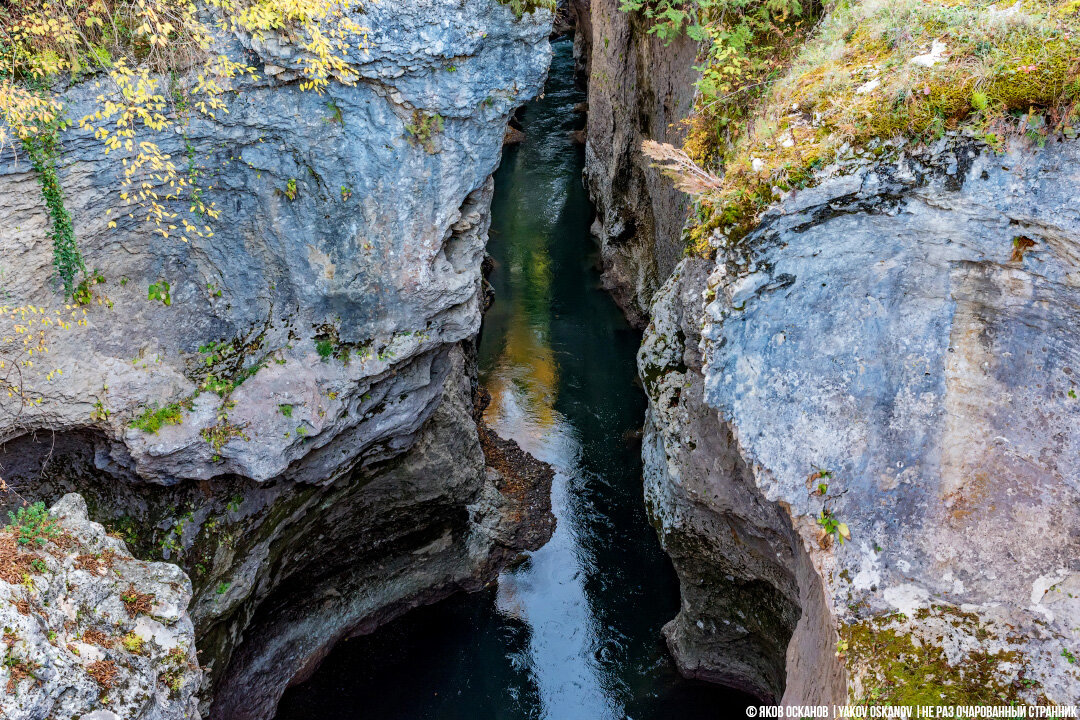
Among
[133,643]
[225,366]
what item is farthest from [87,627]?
[225,366]

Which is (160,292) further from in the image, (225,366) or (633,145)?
(633,145)

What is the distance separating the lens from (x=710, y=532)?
34.6 ft

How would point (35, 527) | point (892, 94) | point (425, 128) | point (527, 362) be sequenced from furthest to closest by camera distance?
point (527, 362)
point (425, 128)
point (892, 94)
point (35, 527)

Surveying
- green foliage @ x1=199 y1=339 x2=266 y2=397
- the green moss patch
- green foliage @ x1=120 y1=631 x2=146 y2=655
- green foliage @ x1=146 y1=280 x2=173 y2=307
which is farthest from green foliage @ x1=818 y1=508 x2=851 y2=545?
green foliage @ x1=146 y1=280 x2=173 y2=307

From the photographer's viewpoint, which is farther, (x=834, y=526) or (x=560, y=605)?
(x=560, y=605)

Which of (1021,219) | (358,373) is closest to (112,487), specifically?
(358,373)

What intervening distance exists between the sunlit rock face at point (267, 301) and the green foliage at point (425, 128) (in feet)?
0.09

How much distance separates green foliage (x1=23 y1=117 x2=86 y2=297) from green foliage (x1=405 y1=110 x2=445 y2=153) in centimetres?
376

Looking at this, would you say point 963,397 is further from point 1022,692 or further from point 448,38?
point 448,38

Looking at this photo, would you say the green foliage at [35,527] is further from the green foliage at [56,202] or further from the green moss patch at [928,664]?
the green moss patch at [928,664]

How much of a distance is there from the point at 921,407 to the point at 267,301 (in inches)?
312

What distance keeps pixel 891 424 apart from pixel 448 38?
21.5 feet

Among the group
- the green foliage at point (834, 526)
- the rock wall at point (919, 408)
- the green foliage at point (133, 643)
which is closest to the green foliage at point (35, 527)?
the green foliage at point (133, 643)

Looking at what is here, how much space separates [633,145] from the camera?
18328 millimetres
